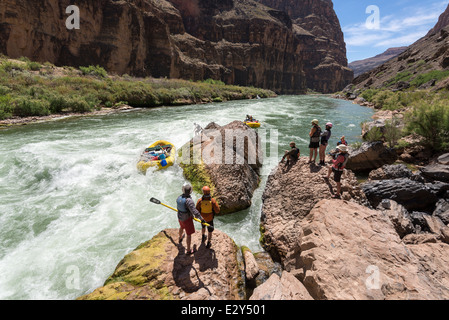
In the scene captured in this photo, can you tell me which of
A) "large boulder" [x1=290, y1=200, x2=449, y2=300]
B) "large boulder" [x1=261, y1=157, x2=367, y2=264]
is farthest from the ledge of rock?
"large boulder" [x1=261, y1=157, x2=367, y2=264]

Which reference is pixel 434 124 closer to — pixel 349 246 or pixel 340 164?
pixel 340 164

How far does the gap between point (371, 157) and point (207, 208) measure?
28.5 feet

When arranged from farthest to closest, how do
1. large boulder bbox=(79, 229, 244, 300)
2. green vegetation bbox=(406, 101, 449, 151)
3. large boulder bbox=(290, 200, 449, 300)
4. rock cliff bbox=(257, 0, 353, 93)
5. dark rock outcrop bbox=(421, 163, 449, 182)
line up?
rock cliff bbox=(257, 0, 353, 93)
green vegetation bbox=(406, 101, 449, 151)
dark rock outcrop bbox=(421, 163, 449, 182)
large boulder bbox=(79, 229, 244, 300)
large boulder bbox=(290, 200, 449, 300)

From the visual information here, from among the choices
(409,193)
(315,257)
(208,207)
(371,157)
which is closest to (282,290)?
(315,257)

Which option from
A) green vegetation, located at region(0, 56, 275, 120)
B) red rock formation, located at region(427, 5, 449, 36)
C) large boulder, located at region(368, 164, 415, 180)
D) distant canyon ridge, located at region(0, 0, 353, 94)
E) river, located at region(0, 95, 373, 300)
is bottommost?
river, located at region(0, 95, 373, 300)

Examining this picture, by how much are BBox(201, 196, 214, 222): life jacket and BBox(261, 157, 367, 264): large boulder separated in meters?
2.02

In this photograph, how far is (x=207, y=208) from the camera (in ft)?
15.6

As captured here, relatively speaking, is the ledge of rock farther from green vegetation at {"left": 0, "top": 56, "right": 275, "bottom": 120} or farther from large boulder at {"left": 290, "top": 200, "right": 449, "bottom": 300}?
green vegetation at {"left": 0, "top": 56, "right": 275, "bottom": 120}

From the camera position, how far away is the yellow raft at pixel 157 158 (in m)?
9.55

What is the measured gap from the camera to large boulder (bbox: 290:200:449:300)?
3197 millimetres

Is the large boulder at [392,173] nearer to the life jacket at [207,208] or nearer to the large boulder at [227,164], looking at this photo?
the large boulder at [227,164]

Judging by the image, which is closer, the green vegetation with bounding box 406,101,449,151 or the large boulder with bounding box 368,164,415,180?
the large boulder with bounding box 368,164,415,180

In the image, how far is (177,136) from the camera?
15.5m

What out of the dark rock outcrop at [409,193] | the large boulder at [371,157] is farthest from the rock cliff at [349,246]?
the large boulder at [371,157]
